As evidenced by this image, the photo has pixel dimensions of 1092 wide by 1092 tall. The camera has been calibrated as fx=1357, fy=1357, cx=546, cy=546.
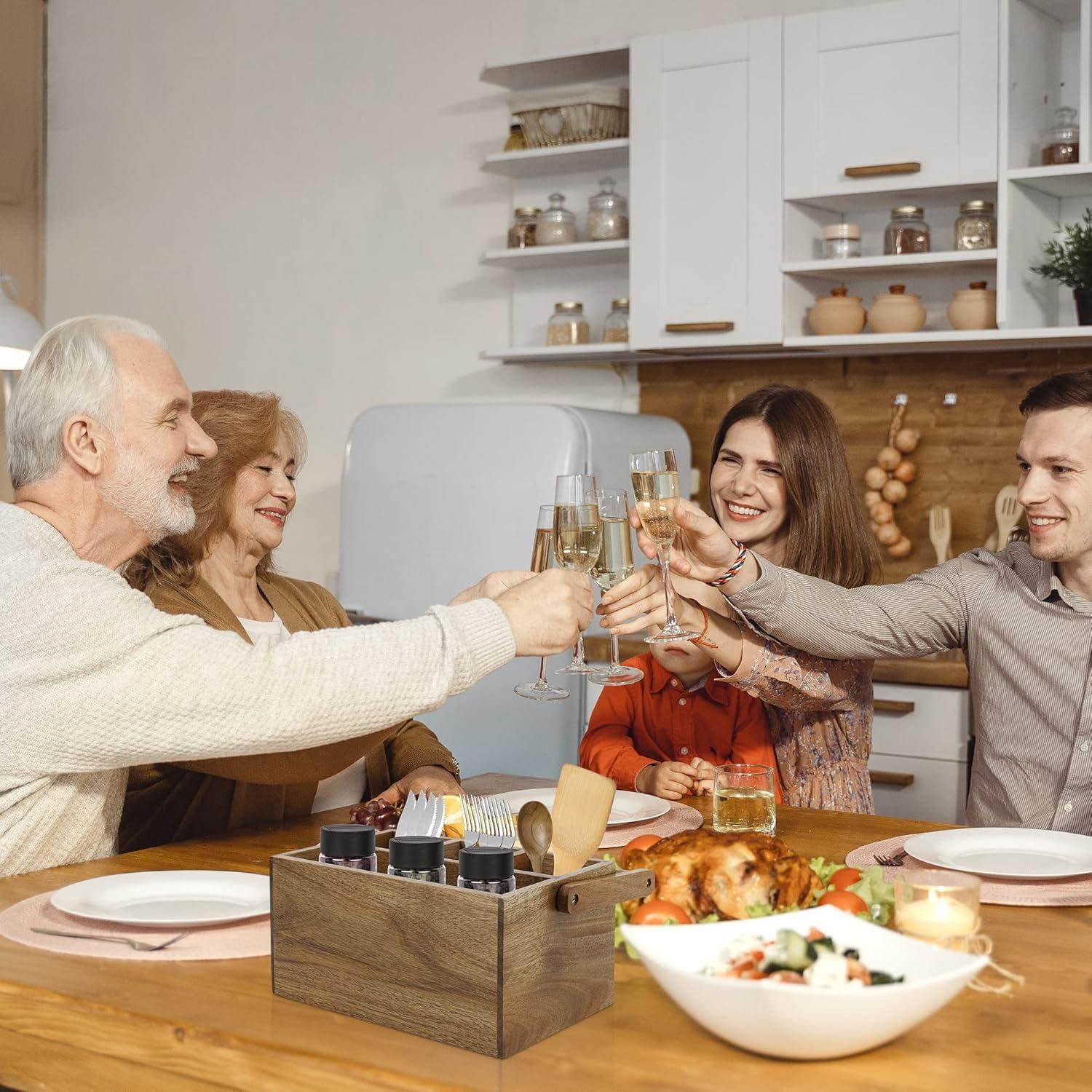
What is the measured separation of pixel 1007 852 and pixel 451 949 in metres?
0.82

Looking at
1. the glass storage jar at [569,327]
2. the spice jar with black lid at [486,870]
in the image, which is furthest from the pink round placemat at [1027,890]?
the glass storage jar at [569,327]

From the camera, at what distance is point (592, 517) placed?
1.70m

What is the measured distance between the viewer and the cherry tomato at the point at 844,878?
1.38 meters

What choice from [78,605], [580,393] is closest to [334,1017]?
[78,605]

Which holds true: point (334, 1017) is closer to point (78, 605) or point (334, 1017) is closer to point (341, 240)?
point (78, 605)

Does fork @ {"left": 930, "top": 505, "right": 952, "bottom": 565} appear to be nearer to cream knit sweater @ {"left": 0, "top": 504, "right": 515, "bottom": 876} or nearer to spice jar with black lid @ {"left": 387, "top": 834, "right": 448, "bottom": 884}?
cream knit sweater @ {"left": 0, "top": 504, "right": 515, "bottom": 876}

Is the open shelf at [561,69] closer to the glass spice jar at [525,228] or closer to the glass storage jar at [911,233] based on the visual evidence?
the glass spice jar at [525,228]

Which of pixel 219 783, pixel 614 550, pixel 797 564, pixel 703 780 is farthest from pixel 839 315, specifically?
pixel 219 783

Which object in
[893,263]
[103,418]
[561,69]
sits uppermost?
[561,69]

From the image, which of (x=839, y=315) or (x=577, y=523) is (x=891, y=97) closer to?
(x=839, y=315)

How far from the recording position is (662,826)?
1.76 meters

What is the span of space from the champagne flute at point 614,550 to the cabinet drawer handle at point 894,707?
1.59 metres

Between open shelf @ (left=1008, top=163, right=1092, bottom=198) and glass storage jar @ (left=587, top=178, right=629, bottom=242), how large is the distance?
43.5 inches

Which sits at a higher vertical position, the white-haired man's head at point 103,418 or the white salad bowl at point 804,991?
the white-haired man's head at point 103,418
